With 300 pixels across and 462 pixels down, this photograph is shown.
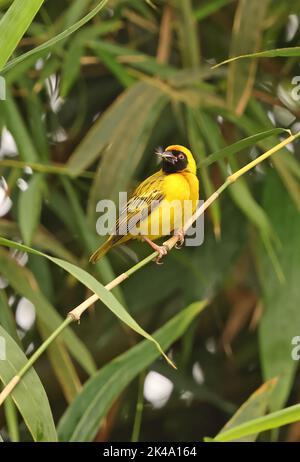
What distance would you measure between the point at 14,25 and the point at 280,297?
1.14 meters

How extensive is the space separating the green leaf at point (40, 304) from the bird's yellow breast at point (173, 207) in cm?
68

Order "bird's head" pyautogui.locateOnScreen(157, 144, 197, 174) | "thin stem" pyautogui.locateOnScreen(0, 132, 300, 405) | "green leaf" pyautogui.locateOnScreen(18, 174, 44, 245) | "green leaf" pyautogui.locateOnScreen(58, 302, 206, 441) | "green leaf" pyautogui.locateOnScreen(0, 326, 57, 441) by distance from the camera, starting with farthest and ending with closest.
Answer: "green leaf" pyautogui.locateOnScreen(18, 174, 44, 245)
"green leaf" pyautogui.locateOnScreen(58, 302, 206, 441)
"bird's head" pyautogui.locateOnScreen(157, 144, 197, 174)
"green leaf" pyautogui.locateOnScreen(0, 326, 57, 441)
"thin stem" pyautogui.locateOnScreen(0, 132, 300, 405)

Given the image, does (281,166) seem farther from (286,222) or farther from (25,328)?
(25,328)

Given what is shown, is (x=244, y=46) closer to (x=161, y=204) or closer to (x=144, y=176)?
(x=144, y=176)

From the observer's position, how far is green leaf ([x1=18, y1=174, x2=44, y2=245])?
1.71 meters

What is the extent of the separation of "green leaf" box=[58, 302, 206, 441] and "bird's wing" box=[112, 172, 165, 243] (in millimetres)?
355

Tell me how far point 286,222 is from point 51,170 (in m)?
0.54

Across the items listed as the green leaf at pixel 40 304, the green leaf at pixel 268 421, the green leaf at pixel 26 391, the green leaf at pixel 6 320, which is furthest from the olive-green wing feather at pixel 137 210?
the green leaf at pixel 40 304

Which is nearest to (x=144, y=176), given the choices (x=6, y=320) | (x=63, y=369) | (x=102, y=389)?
(x=63, y=369)

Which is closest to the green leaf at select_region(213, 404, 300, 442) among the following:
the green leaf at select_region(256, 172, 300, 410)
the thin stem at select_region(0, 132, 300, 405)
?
the thin stem at select_region(0, 132, 300, 405)

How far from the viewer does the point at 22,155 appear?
1.88m

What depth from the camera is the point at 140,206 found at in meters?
1.21

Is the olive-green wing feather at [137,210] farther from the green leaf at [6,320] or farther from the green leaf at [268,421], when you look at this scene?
the green leaf at [6,320]

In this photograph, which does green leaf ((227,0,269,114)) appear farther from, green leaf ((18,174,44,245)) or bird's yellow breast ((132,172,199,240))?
bird's yellow breast ((132,172,199,240))
